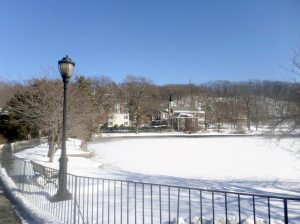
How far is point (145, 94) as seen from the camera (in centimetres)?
9081

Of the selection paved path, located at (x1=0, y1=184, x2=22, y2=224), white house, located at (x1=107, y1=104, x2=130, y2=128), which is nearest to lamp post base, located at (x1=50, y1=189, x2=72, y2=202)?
paved path, located at (x1=0, y1=184, x2=22, y2=224)

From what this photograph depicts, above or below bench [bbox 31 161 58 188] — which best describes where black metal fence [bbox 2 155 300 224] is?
below

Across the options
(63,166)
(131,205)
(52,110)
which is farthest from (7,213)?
(52,110)

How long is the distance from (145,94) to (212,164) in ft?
222

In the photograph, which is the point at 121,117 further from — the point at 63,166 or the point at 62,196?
the point at 62,196

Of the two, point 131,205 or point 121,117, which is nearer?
point 131,205

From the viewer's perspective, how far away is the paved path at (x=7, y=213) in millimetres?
7434

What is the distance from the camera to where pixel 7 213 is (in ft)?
26.4

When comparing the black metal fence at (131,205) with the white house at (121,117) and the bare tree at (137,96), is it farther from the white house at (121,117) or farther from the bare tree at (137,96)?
the white house at (121,117)

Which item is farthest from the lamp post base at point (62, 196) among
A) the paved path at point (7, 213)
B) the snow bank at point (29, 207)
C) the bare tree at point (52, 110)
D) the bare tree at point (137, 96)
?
the bare tree at point (137, 96)

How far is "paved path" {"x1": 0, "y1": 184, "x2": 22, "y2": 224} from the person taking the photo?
7434mm

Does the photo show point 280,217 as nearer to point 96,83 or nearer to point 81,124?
point 81,124

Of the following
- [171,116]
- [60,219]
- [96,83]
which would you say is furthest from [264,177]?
[171,116]

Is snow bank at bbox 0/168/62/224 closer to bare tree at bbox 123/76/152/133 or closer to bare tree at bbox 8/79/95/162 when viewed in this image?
bare tree at bbox 8/79/95/162
